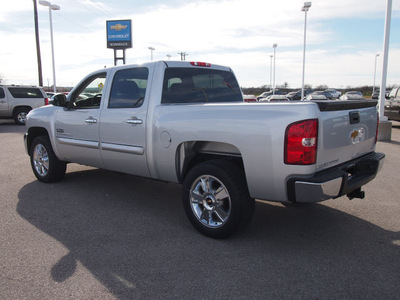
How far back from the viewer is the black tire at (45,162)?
5945 millimetres

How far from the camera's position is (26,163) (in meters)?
7.98

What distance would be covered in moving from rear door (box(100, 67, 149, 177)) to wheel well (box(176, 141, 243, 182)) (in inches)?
20.1

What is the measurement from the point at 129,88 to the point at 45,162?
2.46m

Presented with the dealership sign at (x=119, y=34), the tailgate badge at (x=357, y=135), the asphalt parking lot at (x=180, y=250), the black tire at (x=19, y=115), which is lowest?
the asphalt parking lot at (x=180, y=250)

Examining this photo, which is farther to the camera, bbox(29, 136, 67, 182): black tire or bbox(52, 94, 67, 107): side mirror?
bbox(29, 136, 67, 182): black tire

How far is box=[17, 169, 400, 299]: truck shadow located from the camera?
9.43 feet

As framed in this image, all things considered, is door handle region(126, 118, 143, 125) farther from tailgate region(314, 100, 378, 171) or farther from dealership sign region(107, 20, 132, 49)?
dealership sign region(107, 20, 132, 49)

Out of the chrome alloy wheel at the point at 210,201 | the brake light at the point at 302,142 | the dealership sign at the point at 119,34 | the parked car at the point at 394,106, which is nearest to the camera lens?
the brake light at the point at 302,142

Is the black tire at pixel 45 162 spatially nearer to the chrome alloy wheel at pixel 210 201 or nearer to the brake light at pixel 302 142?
the chrome alloy wheel at pixel 210 201

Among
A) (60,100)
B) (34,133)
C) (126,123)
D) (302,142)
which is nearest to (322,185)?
(302,142)

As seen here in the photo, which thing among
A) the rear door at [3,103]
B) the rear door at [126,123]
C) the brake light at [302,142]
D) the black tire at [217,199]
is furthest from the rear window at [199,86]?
the rear door at [3,103]

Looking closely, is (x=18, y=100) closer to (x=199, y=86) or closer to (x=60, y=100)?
(x=60, y=100)

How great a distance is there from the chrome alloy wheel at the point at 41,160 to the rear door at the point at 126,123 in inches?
65.6

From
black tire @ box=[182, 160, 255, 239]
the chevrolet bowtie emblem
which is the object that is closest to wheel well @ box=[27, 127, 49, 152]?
black tire @ box=[182, 160, 255, 239]
